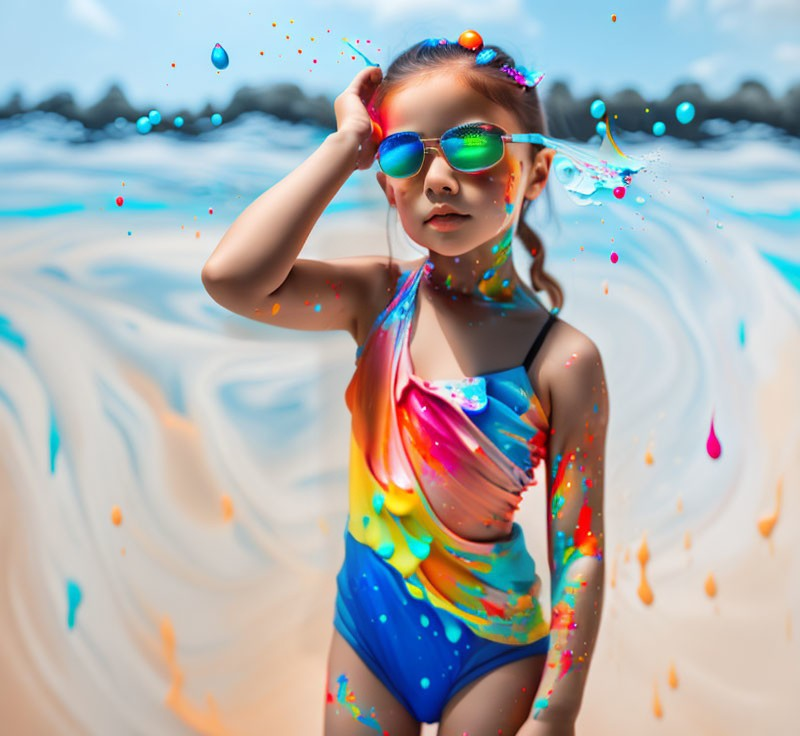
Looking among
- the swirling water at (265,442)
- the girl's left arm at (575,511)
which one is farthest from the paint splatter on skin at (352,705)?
the swirling water at (265,442)

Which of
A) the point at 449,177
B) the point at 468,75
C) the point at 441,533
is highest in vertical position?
the point at 468,75

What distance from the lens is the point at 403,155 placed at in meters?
1.05

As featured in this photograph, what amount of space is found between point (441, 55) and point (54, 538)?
1071mm

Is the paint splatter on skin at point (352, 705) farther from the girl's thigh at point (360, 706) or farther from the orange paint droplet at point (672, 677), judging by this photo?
the orange paint droplet at point (672, 677)

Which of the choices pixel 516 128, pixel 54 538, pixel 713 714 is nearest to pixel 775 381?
pixel 713 714

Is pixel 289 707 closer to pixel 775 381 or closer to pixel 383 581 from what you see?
pixel 383 581

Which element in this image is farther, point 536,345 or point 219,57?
point 219,57

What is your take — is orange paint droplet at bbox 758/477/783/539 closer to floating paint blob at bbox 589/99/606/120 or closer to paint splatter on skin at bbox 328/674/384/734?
floating paint blob at bbox 589/99/606/120

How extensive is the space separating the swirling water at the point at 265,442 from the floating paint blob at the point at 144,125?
0.07 feet

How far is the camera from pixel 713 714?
163cm

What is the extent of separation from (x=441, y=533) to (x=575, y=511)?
0.15m

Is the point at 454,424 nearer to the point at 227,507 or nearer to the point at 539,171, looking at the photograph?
the point at 539,171

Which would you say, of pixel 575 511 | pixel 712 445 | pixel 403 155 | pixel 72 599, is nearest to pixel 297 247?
pixel 403 155

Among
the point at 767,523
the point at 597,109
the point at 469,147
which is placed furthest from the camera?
the point at 767,523
